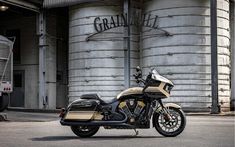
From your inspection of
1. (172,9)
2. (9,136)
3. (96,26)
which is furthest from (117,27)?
(9,136)

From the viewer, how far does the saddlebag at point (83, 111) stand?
1016cm

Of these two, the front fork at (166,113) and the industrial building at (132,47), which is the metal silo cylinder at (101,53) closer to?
the industrial building at (132,47)

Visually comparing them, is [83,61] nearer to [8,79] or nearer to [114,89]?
[114,89]

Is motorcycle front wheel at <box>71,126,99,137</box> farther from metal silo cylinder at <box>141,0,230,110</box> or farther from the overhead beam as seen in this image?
the overhead beam

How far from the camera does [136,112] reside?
1022 cm

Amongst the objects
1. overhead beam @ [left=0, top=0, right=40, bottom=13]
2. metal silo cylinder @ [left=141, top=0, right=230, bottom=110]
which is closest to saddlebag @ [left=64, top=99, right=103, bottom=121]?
metal silo cylinder @ [left=141, top=0, right=230, bottom=110]

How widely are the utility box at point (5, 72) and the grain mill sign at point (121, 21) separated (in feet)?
23.2

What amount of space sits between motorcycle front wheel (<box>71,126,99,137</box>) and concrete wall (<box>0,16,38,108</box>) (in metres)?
22.0

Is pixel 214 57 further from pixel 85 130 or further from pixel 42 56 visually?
pixel 85 130

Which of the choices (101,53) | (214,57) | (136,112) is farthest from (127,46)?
(136,112)

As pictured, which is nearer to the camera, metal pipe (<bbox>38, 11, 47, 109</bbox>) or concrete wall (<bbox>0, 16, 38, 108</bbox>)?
metal pipe (<bbox>38, 11, 47, 109</bbox>)

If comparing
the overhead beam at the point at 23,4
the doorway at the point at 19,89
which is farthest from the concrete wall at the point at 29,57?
the overhead beam at the point at 23,4

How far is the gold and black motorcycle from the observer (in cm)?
1012

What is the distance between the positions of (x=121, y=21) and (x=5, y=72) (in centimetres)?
863
